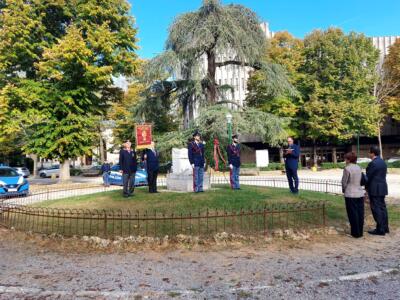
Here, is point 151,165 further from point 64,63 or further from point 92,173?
point 92,173

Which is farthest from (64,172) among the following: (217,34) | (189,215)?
(189,215)

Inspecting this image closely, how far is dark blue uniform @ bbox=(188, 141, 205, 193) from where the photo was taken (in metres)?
9.84

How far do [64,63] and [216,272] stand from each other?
1771 centimetres

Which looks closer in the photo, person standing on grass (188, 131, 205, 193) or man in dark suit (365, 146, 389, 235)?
man in dark suit (365, 146, 389, 235)

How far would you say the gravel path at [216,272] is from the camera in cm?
417

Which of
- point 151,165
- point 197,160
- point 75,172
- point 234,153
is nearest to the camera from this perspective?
point 197,160

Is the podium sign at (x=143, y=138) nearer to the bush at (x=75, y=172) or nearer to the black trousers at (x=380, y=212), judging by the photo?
the black trousers at (x=380, y=212)

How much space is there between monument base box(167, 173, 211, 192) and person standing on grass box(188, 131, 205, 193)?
31.6 inches

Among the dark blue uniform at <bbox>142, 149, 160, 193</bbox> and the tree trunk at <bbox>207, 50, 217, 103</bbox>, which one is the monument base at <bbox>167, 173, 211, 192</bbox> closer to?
the dark blue uniform at <bbox>142, 149, 160, 193</bbox>

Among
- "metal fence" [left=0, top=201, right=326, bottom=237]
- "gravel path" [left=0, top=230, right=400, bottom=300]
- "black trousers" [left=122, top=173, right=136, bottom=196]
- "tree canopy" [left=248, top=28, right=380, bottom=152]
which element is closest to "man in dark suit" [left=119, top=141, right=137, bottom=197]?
"black trousers" [left=122, top=173, right=136, bottom=196]

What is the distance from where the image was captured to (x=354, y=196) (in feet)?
21.9

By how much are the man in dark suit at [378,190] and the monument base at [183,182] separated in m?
5.35

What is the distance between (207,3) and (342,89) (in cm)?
1875

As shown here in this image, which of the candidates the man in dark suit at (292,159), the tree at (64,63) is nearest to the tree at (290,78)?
the tree at (64,63)
